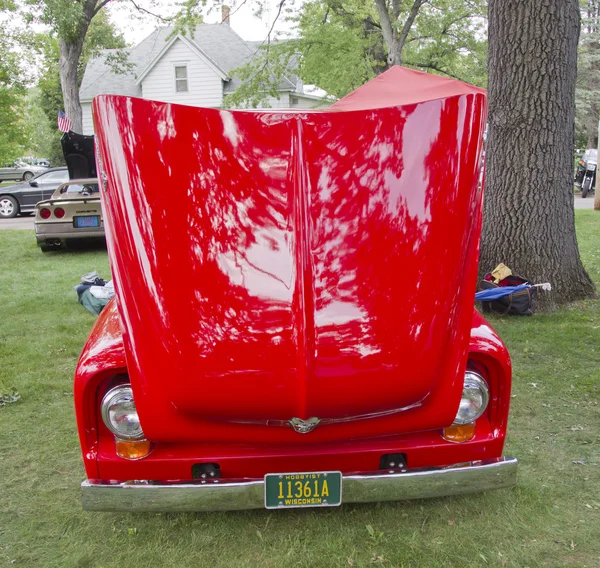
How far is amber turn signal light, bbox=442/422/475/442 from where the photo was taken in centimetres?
237

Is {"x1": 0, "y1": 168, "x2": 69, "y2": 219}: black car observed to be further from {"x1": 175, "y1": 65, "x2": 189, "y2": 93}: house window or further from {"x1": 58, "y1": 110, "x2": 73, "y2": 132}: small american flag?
{"x1": 175, "y1": 65, "x2": 189, "y2": 93}: house window

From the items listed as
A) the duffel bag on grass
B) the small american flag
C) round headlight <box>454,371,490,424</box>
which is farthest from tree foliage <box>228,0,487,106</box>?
round headlight <box>454,371,490,424</box>

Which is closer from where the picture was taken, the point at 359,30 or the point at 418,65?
the point at 359,30

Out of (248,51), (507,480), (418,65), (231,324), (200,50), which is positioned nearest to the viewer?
(231,324)

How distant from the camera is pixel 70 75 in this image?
627 inches

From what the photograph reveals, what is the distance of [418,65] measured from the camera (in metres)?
19.0

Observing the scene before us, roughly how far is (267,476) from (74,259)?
8427mm

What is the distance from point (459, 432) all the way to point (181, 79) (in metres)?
28.0

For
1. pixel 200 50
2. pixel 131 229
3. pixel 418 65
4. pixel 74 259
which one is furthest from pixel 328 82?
pixel 131 229

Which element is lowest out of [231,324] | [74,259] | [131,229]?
[74,259]

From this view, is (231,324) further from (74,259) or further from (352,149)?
(74,259)

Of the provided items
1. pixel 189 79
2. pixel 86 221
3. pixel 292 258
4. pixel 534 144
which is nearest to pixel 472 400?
pixel 292 258

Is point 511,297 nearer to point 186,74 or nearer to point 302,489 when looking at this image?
point 302,489

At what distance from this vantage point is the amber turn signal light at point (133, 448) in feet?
7.47
